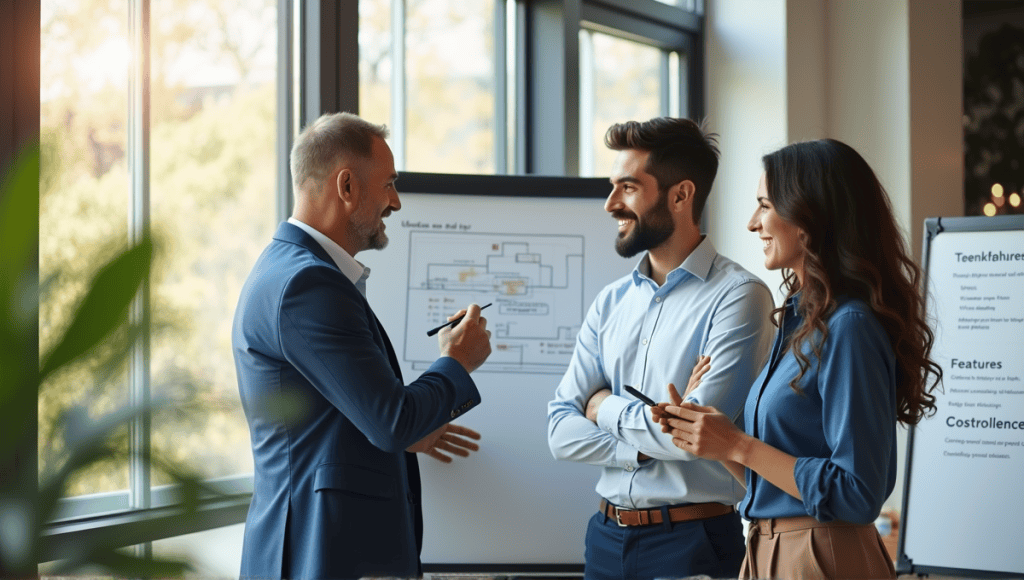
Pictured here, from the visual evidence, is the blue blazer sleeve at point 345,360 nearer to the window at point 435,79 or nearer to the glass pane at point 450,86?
the window at point 435,79

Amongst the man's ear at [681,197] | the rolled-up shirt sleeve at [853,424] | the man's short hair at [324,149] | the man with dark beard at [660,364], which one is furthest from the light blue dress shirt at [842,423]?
the man's short hair at [324,149]

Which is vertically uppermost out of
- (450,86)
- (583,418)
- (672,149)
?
(450,86)

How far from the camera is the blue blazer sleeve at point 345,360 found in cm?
160

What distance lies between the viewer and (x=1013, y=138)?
17.5 ft

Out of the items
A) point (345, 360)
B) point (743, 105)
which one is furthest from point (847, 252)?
point (743, 105)

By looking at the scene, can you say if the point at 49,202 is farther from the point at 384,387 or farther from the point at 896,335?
the point at 896,335

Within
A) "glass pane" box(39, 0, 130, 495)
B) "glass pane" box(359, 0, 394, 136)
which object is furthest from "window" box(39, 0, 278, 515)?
"glass pane" box(359, 0, 394, 136)

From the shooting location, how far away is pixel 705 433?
63.3 inches

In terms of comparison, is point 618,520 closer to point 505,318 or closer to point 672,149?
point 505,318

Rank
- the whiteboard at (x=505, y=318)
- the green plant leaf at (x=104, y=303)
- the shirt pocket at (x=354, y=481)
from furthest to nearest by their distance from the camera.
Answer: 1. the whiteboard at (x=505, y=318)
2. the shirt pocket at (x=354, y=481)
3. the green plant leaf at (x=104, y=303)

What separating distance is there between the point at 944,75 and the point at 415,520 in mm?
3840

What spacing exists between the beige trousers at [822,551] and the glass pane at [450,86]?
7.77 ft

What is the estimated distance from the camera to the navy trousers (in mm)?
1926

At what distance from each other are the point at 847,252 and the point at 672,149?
2.60 feet
